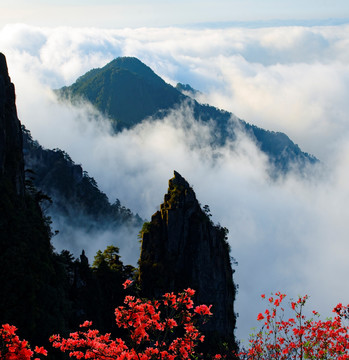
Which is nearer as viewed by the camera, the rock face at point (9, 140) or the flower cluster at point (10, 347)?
the flower cluster at point (10, 347)

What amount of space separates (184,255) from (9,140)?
114ft

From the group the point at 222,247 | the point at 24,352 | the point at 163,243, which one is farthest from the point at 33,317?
the point at 222,247

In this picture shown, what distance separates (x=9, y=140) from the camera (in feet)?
167

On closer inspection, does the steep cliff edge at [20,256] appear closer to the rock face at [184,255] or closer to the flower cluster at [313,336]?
the rock face at [184,255]

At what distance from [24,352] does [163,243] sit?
56.7 m

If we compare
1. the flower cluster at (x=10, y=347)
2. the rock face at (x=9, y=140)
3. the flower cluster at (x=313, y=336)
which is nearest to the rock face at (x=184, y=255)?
the rock face at (x=9, y=140)

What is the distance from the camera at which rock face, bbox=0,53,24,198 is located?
48.3 metres

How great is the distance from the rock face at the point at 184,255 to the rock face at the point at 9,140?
87.6 ft

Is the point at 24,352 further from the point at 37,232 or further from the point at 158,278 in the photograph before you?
the point at 158,278

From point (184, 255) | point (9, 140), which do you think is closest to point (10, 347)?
point (9, 140)

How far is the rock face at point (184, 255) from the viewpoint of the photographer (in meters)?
68.6

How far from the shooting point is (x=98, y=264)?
225 ft

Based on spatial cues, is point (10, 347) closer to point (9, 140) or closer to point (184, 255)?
point (9, 140)

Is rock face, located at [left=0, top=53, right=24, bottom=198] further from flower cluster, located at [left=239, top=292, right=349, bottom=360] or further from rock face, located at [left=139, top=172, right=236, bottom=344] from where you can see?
flower cluster, located at [left=239, top=292, right=349, bottom=360]
